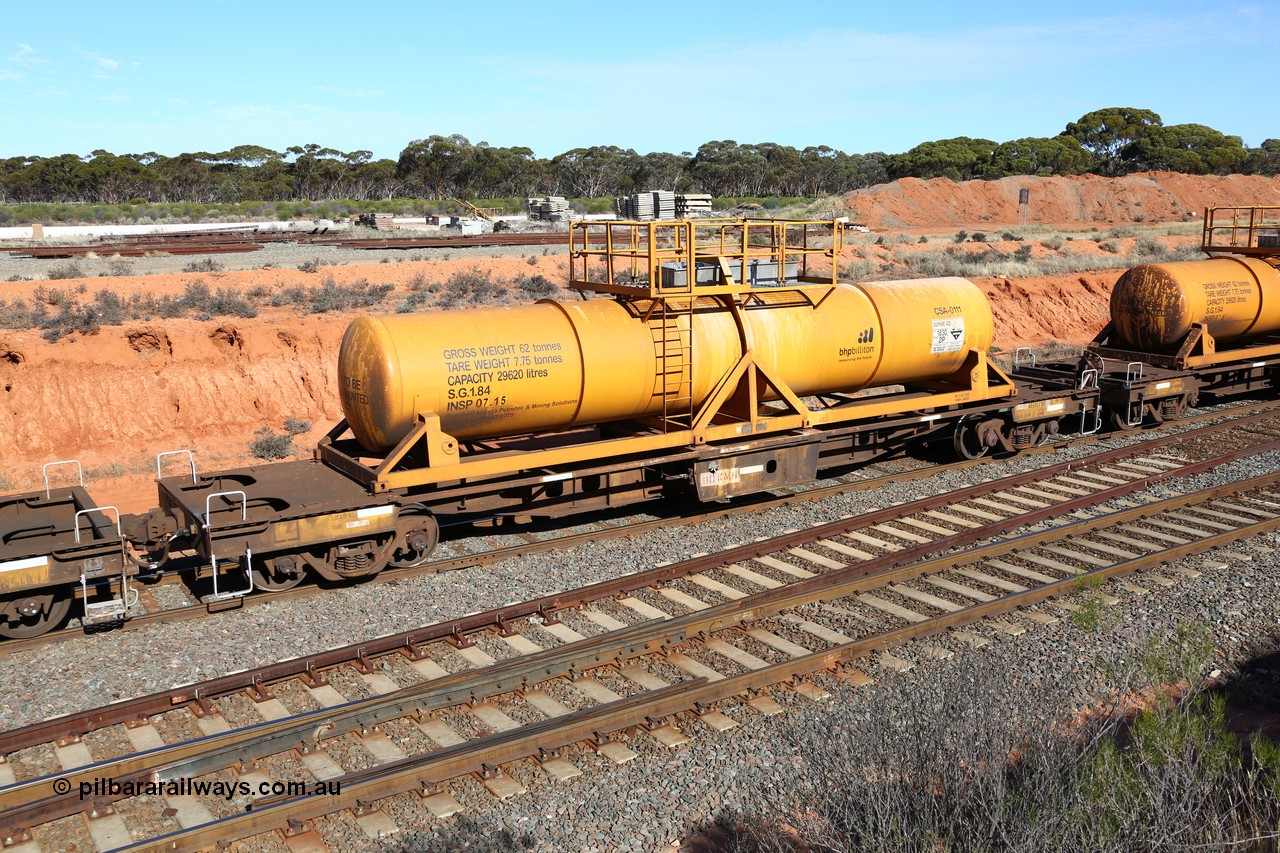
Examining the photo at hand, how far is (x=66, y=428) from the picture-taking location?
18500 mm

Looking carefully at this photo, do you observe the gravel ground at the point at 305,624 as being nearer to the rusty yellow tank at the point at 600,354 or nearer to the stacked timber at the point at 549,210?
the rusty yellow tank at the point at 600,354

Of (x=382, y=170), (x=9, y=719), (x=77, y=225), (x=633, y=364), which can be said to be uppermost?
(x=382, y=170)

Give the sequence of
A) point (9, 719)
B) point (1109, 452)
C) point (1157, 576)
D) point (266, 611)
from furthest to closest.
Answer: point (1109, 452), point (1157, 576), point (266, 611), point (9, 719)

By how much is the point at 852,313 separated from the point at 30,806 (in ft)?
35.4

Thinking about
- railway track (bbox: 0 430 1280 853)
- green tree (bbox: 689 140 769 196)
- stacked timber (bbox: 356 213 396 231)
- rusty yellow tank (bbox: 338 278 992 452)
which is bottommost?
railway track (bbox: 0 430 1280 853)

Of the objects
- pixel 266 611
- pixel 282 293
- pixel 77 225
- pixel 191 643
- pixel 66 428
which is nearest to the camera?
pixel 191 643

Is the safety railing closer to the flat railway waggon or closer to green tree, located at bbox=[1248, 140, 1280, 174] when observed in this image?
the flat railway waggon

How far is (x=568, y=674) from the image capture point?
28.3 ft

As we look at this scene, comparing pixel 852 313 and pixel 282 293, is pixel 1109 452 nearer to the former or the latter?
pixel 852 313

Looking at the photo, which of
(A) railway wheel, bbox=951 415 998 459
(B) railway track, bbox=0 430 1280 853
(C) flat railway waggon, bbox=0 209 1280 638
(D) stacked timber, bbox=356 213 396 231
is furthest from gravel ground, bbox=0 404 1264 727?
(D) stacked timber, bbox=356 213 396 231

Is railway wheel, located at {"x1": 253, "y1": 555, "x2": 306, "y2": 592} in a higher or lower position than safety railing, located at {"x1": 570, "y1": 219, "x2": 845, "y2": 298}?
lower

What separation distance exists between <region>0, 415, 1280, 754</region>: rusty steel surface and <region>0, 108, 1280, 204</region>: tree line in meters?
70.7

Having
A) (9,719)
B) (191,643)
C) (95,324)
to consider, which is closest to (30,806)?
(9,719)

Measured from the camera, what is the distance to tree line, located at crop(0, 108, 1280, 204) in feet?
265
